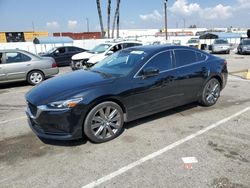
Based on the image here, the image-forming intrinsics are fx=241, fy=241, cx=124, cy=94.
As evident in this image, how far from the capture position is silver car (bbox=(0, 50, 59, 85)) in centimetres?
895

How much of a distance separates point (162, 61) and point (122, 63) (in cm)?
80

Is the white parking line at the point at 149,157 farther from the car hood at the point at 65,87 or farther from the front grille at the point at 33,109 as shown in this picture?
the front grille at the point at 33,109

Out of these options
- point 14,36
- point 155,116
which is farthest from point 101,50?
point 14,36

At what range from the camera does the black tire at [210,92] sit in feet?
18.8

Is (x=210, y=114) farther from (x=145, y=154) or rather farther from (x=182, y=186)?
(x=182, y=186)

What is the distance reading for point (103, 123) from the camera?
13.3ft

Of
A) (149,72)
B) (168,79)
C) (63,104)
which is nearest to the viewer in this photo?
(63,104)

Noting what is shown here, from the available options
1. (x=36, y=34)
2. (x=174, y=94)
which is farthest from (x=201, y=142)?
(x=36, y=34)

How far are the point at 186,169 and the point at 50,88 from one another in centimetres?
250

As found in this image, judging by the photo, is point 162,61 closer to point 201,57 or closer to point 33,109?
point 201,57

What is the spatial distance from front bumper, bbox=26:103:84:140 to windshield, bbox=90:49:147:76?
4.05 ft

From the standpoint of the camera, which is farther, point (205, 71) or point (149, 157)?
point (205, 71)

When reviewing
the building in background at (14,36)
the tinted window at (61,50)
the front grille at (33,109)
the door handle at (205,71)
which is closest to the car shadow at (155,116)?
the door handle at (205,71)

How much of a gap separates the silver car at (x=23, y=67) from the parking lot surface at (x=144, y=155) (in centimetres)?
421
